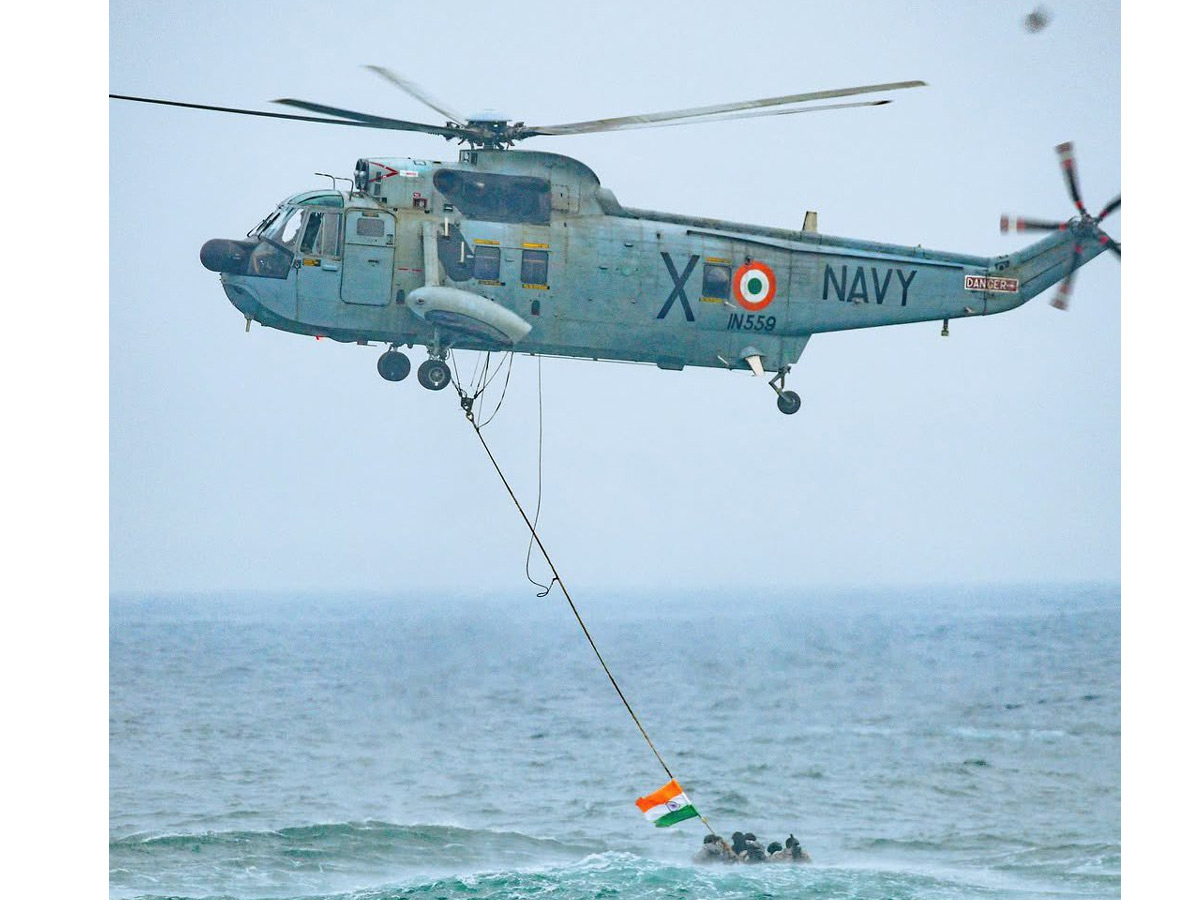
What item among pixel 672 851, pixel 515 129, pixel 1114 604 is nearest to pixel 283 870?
Answer: pixel 672 851

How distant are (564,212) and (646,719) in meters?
33.2

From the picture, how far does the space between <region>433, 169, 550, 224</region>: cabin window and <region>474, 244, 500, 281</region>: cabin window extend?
0.40 m

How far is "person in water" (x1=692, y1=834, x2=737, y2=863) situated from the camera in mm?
32875

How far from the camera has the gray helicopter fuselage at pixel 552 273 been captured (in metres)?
22.1

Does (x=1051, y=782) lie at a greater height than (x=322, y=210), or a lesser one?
lesser

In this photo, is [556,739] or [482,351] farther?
[556,739]

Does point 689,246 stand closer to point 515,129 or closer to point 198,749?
point 515,129

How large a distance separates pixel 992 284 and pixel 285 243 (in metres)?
9.56

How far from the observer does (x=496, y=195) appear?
885 inches

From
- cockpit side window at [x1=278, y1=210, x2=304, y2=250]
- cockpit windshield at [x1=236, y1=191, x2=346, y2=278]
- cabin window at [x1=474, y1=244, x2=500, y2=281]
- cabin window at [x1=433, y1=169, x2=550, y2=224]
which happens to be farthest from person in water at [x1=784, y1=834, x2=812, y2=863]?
cockpit side window at [x1=278, y1=210, x2=304, y2=250]

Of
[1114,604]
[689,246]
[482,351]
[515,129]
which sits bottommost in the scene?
[1114,604]

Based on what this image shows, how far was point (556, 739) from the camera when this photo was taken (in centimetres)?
5012

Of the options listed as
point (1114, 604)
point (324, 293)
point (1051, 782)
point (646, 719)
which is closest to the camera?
point (324, 293)

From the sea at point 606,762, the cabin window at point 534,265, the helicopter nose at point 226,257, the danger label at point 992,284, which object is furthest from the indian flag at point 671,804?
the helicopter nose at point 226,257
